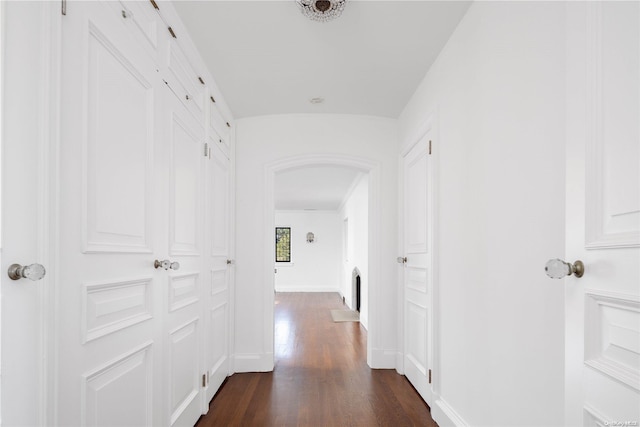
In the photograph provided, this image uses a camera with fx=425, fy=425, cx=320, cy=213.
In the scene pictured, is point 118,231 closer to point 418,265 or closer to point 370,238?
point 418,265

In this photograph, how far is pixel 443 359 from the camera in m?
2.80

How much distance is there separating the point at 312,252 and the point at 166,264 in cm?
A: 1070

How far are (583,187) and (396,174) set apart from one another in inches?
126

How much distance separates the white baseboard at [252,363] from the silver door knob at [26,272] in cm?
322

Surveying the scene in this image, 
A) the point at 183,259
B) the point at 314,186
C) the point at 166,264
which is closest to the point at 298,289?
the point at 314,186

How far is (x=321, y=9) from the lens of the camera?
2279 millimetres

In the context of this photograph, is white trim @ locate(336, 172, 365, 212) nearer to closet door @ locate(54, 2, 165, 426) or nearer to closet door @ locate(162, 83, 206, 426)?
closet door @ locate(162, 83, 206, 426)

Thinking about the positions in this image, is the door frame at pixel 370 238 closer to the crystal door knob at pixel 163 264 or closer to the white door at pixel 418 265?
the white door at pixel 418 265

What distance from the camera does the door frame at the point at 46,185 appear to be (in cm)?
116

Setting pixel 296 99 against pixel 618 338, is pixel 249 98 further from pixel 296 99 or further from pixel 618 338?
pixel 618 338

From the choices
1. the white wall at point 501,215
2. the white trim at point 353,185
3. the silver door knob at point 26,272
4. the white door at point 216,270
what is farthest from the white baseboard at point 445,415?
the white trim at point 353,185

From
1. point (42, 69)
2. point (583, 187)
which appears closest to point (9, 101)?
point (42, 69)

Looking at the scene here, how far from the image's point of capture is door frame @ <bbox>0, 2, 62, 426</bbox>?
3.79 ft

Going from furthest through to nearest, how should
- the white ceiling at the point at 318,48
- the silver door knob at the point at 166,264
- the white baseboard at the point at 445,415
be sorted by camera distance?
the white baseboard at the point at 445,415, the white ceiling at the point at 318,48, the silver door knob at the point at 166,264
